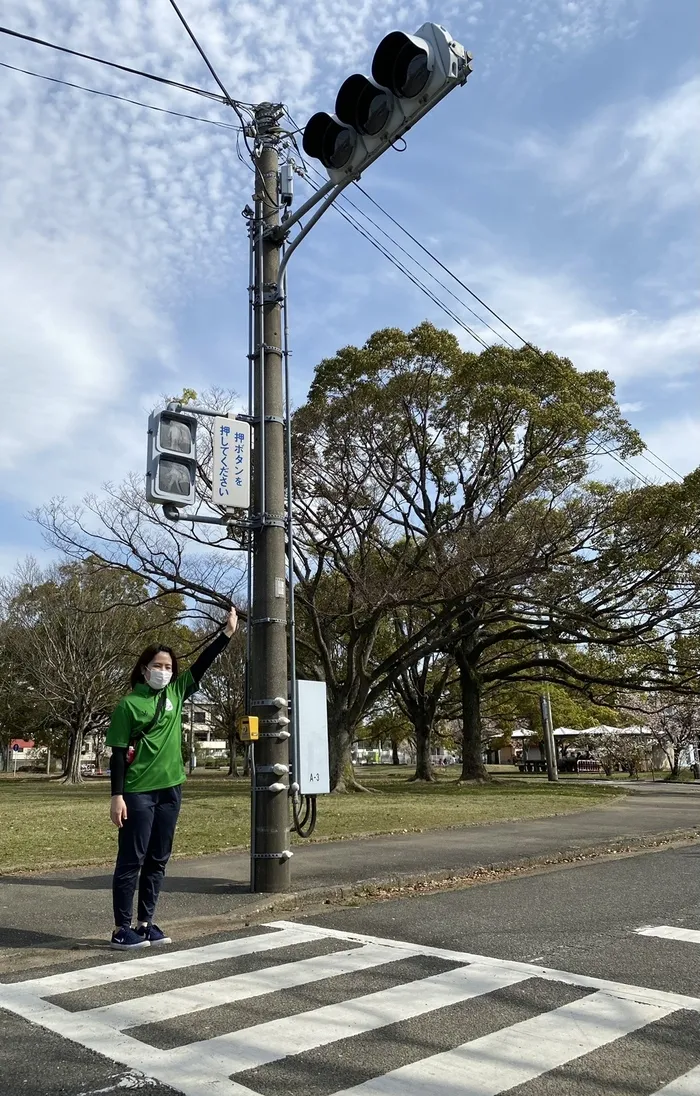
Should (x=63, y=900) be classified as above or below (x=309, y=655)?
below

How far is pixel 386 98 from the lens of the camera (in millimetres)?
6266

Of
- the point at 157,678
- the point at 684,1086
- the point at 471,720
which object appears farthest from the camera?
the point at 471,720

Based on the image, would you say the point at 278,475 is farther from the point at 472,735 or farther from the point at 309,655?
the point at 472,735

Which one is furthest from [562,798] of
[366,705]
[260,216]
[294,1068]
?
[294,1068]

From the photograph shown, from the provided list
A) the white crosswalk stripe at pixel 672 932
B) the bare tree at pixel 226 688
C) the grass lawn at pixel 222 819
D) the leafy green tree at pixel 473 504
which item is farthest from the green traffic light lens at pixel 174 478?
the bare tree at pixel 226 688

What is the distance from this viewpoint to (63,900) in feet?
23.4

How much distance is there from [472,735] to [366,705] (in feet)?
26.8

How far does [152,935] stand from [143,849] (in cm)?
56

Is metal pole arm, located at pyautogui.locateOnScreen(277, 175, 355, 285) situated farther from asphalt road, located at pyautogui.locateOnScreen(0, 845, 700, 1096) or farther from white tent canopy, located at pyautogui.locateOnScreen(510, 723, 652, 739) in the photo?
white tent canopy, located at pyautogui.locateOnScreen(510, 723, 652, 739)

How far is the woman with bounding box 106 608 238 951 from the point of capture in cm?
557

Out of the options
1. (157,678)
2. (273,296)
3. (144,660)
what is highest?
(273,296)

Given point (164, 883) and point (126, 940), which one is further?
point (164, 883)

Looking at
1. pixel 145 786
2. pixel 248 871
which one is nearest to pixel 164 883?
pixel 248 871

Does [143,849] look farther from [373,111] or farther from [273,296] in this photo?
[373,111]
